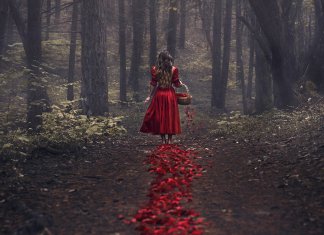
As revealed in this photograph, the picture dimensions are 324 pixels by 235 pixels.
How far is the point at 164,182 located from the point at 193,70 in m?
29.3

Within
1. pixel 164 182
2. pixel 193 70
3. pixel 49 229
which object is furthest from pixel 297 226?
pixel 193 70

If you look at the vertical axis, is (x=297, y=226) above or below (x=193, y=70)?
below

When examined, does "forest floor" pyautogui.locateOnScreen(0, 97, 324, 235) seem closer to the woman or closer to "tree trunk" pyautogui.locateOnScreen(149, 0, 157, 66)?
the woman

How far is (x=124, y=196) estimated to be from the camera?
19.4 ft

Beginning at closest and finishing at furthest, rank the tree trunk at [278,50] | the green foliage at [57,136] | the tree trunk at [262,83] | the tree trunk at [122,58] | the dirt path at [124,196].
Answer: the dirt path at [124,196]
the green foliage at [57,136]
the tree trunk at [278,50]
the tree trunk at [262,83]
the tree trunk at [122,58]

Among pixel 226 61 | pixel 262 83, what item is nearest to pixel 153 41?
pixel 226 61

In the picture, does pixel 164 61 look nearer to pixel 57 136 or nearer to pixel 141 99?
pixel 57 136

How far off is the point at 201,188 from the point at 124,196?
1274mm

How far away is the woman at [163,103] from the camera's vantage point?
31.7 ft

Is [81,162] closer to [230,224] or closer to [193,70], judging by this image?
[230,224]

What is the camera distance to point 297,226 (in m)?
4.47

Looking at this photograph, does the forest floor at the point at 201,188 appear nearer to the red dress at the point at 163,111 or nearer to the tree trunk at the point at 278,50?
the red dress at the point at 163,111

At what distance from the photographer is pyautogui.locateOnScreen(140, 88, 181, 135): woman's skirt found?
31.7 ft

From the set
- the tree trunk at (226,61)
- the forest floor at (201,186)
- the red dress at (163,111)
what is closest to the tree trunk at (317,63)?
the forest floor at (201,186)
